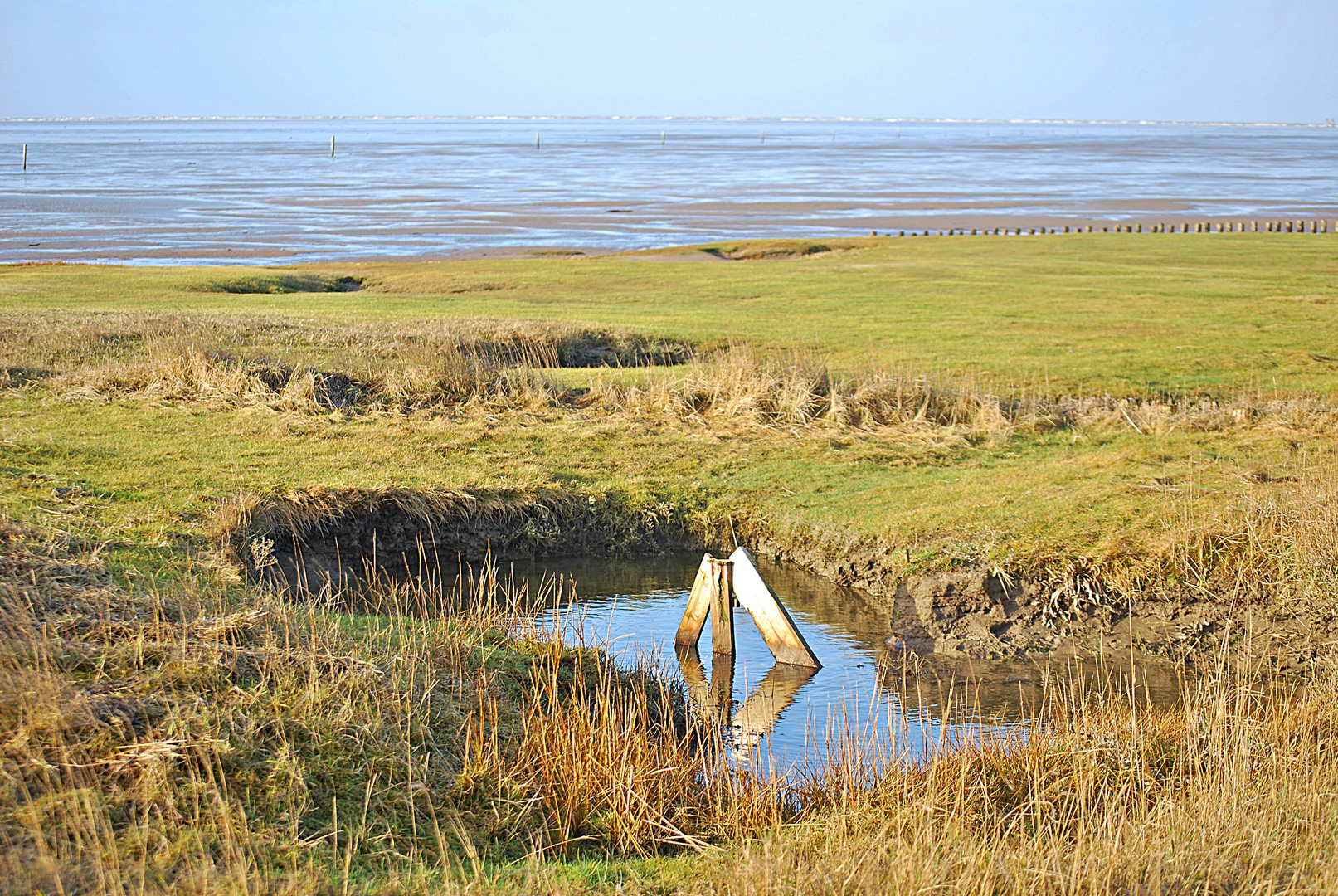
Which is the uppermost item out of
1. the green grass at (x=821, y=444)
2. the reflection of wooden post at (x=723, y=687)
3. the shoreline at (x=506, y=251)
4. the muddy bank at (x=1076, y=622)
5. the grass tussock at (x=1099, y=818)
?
the shoreline at (x=506, y=251)

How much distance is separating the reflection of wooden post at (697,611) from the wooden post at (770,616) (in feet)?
0.65

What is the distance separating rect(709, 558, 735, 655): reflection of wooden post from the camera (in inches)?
406

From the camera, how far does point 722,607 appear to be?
1041cm

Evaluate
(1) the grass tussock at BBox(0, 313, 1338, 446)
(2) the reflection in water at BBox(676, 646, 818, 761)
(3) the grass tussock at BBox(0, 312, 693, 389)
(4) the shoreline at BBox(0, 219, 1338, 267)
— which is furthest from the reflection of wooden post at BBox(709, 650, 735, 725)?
(4) the shoreline at BBox(0, 219, 1338, 267)

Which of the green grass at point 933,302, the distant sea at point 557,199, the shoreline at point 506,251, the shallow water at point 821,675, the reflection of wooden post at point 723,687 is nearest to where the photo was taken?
the shallow water at point 821,675

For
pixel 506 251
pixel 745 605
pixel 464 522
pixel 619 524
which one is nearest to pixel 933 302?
pixel 619 524

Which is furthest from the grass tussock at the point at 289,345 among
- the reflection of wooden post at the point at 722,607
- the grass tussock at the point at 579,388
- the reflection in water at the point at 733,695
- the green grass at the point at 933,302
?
the reflection in water at the point at 733,695

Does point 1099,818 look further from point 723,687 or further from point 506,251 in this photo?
point 506,251

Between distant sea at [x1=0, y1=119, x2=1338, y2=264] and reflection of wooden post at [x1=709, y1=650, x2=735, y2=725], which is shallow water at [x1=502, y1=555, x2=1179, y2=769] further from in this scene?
distant sea at [x1=0, y1=119, x2=1338, y2=264]

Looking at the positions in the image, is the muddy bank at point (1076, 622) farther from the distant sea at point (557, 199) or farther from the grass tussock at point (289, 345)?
the distant sea at point (557, 199)

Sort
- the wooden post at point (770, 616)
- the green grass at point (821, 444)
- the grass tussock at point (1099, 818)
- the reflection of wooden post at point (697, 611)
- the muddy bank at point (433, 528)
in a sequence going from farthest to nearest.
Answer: the green grass at point (821, 444) < the muddy bank at point (433, 528) < the reflection of wooden post at point (697, 611) < the wooden post at point (770, 616) < the grass tussock at point (1099, 818)

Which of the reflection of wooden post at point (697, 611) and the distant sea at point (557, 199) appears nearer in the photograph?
the reflection of wooden post at point (697, 611)

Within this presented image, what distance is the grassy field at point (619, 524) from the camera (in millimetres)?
5887

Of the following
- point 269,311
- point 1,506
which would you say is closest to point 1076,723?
point 1,506
